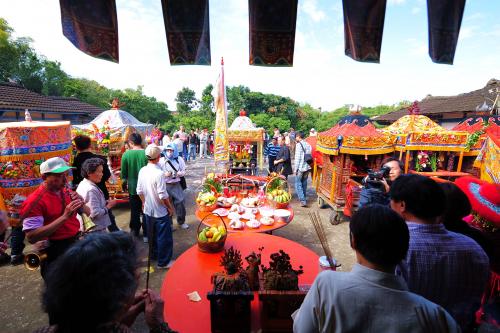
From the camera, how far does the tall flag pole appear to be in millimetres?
6852

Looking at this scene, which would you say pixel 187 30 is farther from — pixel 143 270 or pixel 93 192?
pixel 143 270

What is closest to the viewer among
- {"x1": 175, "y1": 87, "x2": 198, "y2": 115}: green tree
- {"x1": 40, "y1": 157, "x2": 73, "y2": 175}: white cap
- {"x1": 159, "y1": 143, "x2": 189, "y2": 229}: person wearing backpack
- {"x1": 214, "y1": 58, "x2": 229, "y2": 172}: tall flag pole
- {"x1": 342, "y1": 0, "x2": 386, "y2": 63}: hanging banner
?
{"x1": 40, "y1": 157, "x2": 73, "y2": 175}: white cap

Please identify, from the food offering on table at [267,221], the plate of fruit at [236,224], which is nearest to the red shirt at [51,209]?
the plate of fruit at [236,224]

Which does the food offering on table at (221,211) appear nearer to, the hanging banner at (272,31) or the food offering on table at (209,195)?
the food offering on table at (209,195)

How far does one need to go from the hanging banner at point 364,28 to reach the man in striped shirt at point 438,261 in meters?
1.81

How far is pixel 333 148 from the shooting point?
5547 millimetres

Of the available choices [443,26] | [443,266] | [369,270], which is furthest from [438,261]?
[443,26]

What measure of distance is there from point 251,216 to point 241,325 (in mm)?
2023

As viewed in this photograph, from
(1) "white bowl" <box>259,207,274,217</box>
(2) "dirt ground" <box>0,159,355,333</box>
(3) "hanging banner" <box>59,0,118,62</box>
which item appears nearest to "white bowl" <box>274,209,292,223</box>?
(1) "white bowl" <box>259,207,274,217</box>

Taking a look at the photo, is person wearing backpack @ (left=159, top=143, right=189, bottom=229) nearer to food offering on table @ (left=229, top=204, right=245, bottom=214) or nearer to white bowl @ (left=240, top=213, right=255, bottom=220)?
food offering on table @ (left=229, top=204, right=245, bottom=214)

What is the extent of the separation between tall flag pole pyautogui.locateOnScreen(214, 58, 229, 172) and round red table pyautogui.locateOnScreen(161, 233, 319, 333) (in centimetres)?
465

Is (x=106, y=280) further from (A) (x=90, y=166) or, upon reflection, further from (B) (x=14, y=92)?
(B) (x=14, y=92)

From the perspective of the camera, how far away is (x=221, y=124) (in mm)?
7133

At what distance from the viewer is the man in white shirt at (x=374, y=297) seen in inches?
36.5
